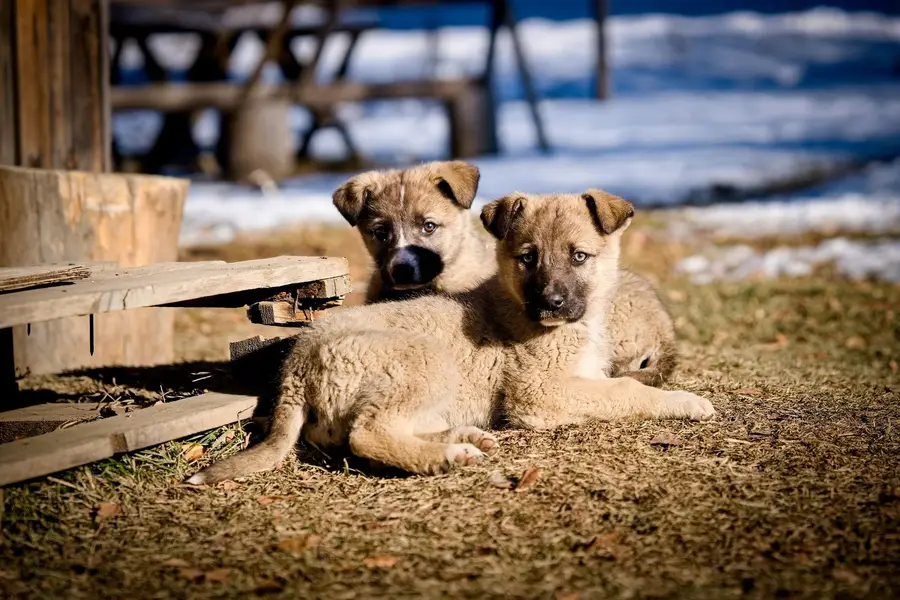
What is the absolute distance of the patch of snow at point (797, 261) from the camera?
10008 millimetres

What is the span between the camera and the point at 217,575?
3297 mm

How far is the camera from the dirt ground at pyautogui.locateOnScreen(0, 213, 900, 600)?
319cm

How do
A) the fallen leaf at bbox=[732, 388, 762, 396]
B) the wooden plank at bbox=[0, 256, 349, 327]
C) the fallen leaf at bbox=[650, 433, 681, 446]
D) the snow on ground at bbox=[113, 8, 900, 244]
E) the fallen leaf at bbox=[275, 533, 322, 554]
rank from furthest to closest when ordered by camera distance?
the snow on ground at bbox=[113, 8, 900, 244] → the fallen leaf at bbox=[732, 388, 762, 396] → the fallen leaf at bbox=[650, 433, 681, 446] → the wooden plank at bbox=[0, 256, 349, 327] → the fallen leaf at bbox=[275, 533, 322, 554]

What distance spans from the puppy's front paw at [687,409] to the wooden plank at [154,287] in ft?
6.49

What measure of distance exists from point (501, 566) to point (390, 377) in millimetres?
1286

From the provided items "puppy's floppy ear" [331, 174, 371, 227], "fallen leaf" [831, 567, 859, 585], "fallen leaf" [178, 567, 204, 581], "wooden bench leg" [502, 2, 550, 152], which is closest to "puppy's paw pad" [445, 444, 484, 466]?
"fallen leaf" [178, 567, 204, 581]

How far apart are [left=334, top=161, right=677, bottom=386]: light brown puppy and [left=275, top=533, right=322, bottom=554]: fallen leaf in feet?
7.51

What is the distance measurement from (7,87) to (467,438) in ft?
15.6

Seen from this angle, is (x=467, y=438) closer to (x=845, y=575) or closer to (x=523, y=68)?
(x=845, y=575)

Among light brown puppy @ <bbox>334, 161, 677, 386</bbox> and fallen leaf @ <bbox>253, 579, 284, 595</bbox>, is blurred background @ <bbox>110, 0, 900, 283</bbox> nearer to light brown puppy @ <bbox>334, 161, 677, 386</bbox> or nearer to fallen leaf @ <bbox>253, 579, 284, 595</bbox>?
light brown puppy @ <bbox>334, 161, 677, 386</bbox>

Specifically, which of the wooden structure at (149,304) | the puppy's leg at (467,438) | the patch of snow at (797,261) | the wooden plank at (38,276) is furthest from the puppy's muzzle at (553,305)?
the patch of snow at (797,261)

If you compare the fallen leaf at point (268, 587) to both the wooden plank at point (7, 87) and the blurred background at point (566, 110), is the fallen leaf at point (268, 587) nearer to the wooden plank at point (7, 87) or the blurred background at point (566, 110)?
the wooden plank at point (7, 87)

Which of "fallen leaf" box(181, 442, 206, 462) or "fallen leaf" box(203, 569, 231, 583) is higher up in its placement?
"fallen leaf" box(181, 442, 206, 462)

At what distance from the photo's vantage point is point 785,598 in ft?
9.81
